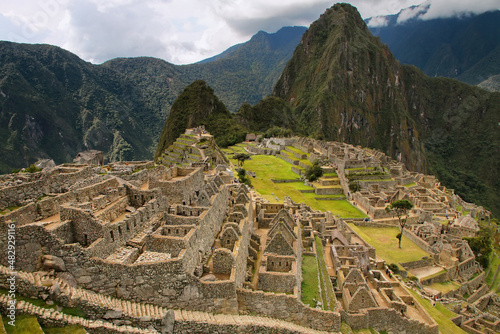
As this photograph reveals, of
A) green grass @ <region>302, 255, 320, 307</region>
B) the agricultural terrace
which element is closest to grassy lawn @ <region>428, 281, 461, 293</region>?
green grass @ <region>302, 255, 320, 307</region>

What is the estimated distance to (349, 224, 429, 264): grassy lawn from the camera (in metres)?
29.9

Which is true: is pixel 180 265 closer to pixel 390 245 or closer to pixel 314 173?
pixel 390 245

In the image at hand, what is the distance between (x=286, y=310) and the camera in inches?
536

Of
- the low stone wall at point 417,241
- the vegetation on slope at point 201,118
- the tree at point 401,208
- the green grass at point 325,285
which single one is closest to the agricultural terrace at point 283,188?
the tree at point 401,208

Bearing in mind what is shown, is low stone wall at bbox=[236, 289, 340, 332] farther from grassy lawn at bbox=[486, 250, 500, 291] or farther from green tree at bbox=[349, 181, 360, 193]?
green tree at bbox=[349, 181, 360, 193]

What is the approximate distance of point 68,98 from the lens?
100125mm

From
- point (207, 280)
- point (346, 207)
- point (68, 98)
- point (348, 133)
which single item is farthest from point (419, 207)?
point (348, 133)

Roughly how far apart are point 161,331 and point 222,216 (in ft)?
28.4

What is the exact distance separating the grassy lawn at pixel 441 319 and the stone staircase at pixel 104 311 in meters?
15.5

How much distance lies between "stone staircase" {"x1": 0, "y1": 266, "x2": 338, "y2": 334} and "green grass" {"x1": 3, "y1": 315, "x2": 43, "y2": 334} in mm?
177

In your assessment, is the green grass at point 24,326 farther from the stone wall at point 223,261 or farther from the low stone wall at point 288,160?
the low stone wall at point 288,160

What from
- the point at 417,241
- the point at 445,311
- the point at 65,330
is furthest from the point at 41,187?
the point at 417,241

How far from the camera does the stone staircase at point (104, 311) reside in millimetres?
8875

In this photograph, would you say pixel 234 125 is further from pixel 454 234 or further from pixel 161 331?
pixel 161 331
